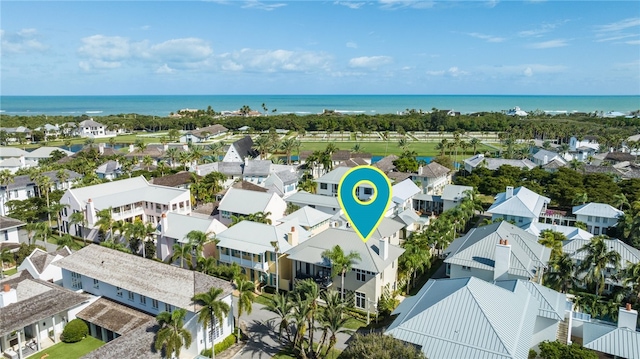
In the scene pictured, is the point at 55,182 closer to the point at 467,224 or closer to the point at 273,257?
the point at 273,257

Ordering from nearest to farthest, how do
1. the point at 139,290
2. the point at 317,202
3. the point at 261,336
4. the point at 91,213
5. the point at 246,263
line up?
1. the point at 139,290
2. the point at 261,336
3. the point at 246,263
4. the point at 91,213
5. the point at 317,202

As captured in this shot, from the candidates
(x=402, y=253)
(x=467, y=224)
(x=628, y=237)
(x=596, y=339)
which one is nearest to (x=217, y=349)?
(x=402, y=253)

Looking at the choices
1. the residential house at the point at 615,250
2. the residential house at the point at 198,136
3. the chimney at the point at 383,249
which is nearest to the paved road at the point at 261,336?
the chimney at the point at 383,249

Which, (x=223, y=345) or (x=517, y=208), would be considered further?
(x=517, y=208)

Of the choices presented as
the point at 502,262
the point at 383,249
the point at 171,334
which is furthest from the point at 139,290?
the point at 502,262

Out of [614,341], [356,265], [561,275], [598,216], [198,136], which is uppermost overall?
[198,136]

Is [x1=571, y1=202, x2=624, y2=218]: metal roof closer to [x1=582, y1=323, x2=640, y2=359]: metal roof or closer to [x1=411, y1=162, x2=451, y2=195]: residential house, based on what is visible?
[x1=411, y1=162, x2=451, y2=195]: residential house

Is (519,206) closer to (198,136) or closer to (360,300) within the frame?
(360,300)
